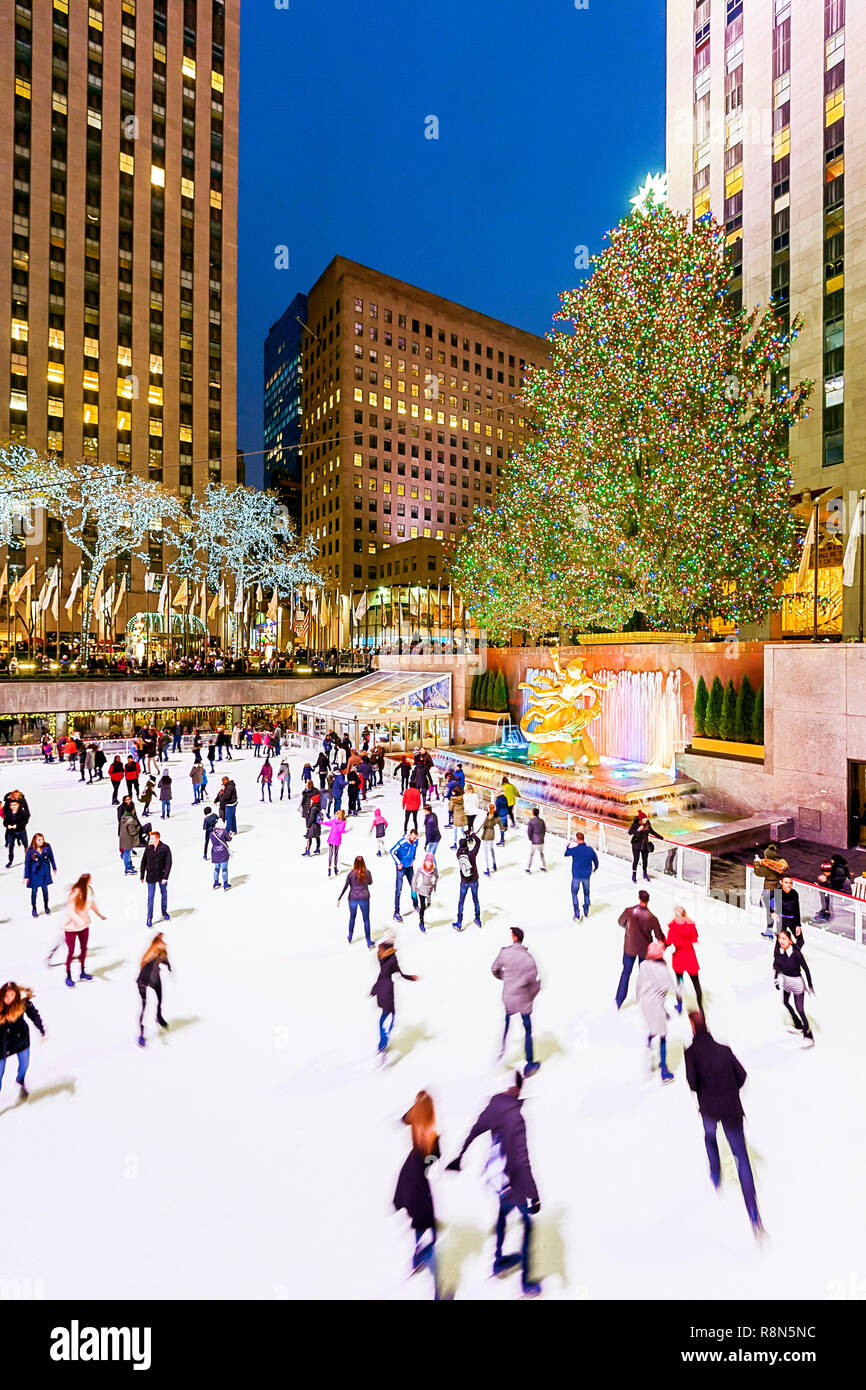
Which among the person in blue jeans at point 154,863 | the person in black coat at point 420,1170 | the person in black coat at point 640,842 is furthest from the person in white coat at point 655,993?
the person in blue jeans at point 154,863

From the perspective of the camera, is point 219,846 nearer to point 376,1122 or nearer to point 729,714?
point 376,1122

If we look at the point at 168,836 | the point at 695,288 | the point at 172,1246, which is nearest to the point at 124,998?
the point at 172,1246

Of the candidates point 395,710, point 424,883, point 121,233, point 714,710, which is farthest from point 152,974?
point 121,233

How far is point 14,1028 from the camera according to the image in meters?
5.70

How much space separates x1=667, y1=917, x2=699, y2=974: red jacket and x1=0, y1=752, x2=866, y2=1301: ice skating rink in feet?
2.31

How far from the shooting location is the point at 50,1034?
22.6 ft

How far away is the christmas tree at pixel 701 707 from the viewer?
19.5 m

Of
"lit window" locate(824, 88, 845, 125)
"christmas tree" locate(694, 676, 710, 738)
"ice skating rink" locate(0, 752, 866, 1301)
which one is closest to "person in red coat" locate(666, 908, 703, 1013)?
"ice skating rink" locate(0, 752, 866, 1301)

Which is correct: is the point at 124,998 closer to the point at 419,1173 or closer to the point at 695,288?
the point at 419,1173

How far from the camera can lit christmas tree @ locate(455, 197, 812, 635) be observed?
69.6 ft

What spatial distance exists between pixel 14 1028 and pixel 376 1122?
129 inches

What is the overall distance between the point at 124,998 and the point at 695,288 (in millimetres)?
25768

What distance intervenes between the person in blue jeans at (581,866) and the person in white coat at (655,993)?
10.6 ft

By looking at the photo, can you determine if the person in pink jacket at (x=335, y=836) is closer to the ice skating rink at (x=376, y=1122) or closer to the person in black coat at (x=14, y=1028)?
the ice skating rink at (x=376, y=1122)
